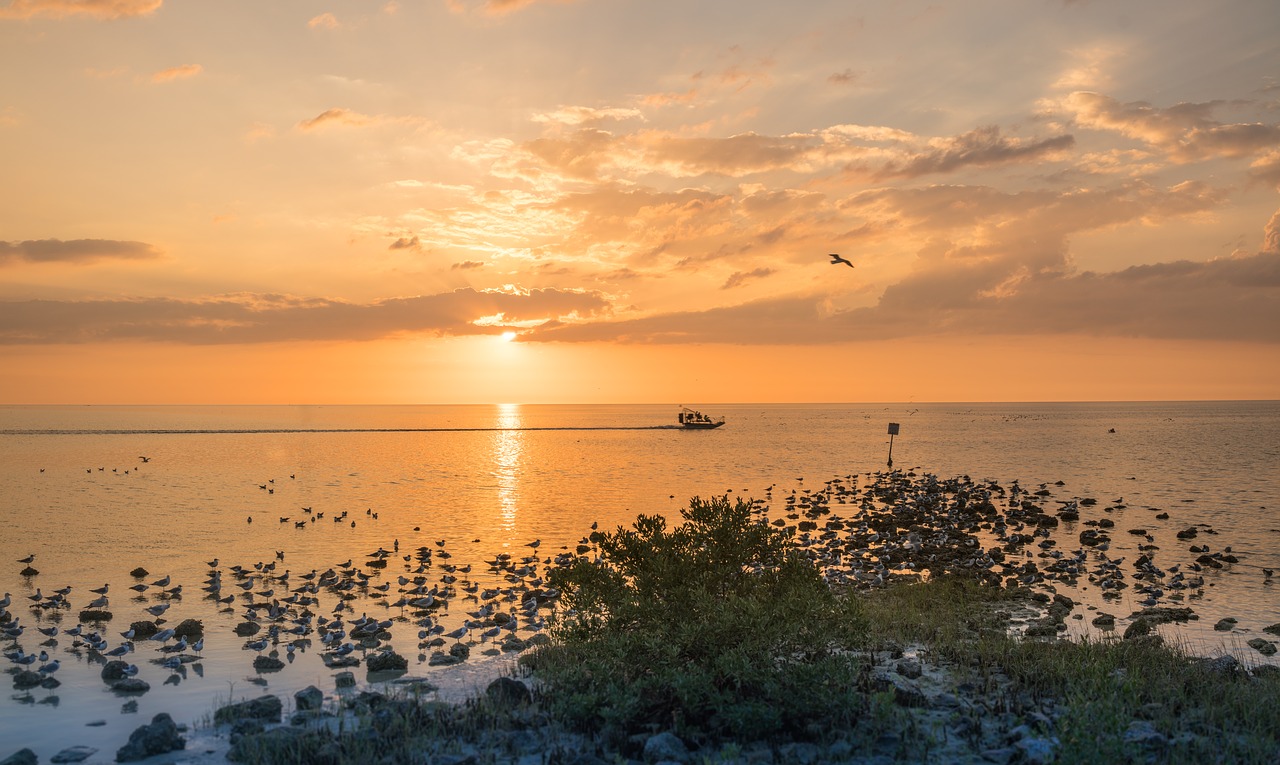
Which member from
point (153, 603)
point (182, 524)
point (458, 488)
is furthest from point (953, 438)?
point (153, 603)

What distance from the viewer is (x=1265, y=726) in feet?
40.1

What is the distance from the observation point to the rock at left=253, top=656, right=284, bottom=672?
17438 mm

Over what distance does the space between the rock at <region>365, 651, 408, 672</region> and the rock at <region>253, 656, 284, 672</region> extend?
1.95 meters

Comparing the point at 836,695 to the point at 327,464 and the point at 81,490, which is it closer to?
the point at 81,490

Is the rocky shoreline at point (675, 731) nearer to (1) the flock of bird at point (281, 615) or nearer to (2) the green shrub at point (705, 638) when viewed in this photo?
(1) the flock of bird at point (281, 615)

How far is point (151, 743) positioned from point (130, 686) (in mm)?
4547

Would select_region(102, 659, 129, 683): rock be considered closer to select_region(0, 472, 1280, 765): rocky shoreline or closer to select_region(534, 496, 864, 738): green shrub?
select_region(0, 472, 1280, 765): rocky shoreline

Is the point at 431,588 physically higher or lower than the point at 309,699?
lower

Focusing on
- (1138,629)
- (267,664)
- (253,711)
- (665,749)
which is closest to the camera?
(665,749)

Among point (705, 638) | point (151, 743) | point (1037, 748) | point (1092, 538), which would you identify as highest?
point (705, 638)

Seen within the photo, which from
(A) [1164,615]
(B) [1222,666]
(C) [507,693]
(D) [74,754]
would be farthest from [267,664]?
(A) [1164,615]

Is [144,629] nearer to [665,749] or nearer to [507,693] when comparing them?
[507,693]

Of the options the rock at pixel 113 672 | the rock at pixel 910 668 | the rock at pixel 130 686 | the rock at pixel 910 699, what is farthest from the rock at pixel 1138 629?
the rock at pixel 113 672

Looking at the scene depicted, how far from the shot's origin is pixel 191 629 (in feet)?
66.6
